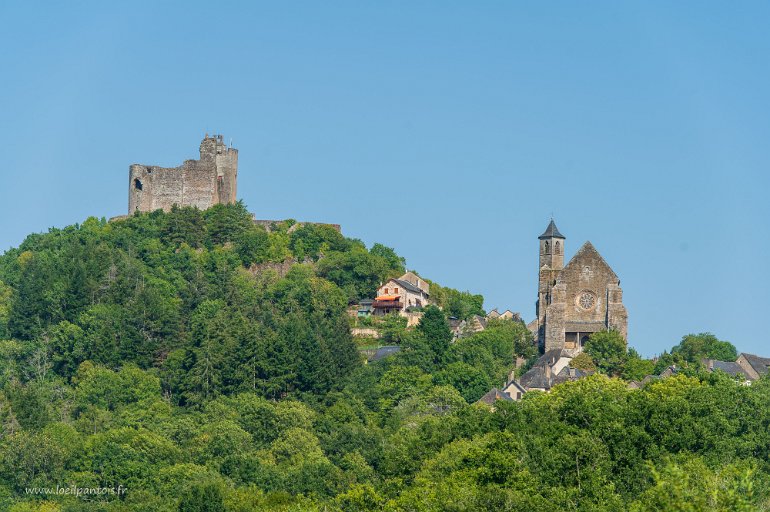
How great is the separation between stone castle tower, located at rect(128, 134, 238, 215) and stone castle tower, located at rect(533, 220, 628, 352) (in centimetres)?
2521

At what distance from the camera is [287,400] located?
99250 millimetres

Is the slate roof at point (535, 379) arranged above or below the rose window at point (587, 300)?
below

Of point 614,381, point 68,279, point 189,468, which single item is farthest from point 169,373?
point 614,381

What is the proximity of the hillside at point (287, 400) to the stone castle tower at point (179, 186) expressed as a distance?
2.30 m

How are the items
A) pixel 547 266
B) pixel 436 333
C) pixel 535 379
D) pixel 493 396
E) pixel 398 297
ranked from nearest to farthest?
pixel 493 396 < pixel 535 379 < pixel 436 333 < pixel 547 266 < pixel 398 297

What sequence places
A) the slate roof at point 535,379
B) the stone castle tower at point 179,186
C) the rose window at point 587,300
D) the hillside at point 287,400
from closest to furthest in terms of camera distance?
the hillside at point 287,400, the slate roof at point 535,379, the rose window at point 587,300, the stone castle tower at point 179,186

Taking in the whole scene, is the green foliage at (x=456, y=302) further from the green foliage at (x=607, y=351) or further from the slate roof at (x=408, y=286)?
the green foliage at (x=607, y=351)

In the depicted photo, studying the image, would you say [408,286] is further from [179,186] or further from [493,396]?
[493,396]

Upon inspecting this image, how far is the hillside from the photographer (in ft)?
224

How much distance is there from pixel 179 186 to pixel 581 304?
28968mm

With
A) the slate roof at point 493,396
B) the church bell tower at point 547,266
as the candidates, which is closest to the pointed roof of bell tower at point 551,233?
the church bell tower at point 547,266

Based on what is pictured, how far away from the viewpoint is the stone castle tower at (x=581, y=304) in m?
106

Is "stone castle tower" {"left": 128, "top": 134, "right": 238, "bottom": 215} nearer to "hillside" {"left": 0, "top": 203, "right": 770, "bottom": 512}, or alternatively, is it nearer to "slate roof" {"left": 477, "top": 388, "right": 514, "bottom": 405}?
"hillside" {"left": 0, "top": 203, "right": 770, "bottom": 512}

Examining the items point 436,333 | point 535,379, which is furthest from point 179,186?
point 535,379
